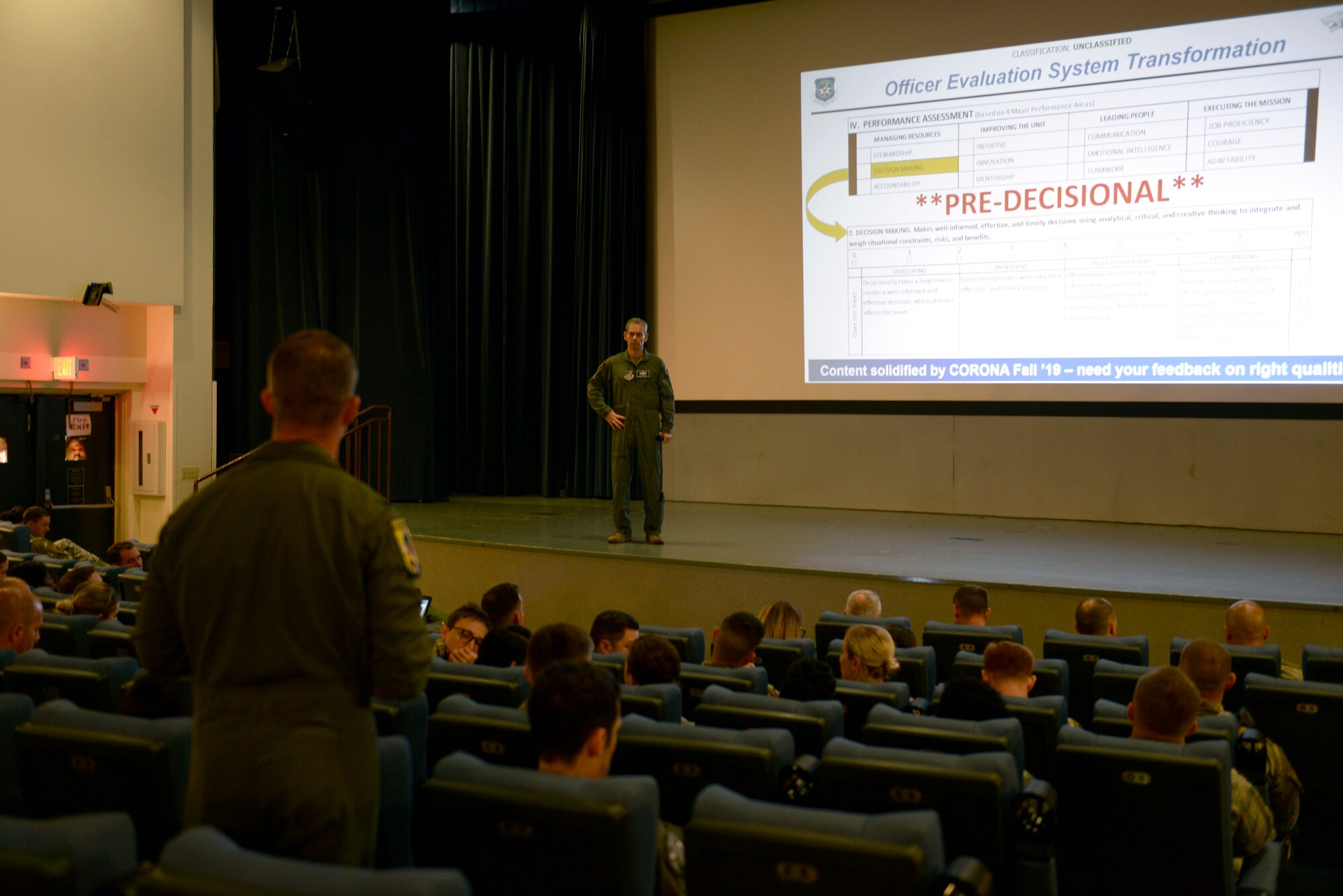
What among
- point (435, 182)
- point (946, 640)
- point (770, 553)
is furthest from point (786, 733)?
point (435, 182)

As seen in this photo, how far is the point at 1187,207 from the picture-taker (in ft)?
24.4

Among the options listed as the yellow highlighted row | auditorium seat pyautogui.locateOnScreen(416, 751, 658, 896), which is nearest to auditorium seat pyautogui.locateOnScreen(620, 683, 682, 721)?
auditorium seat pyautogui.locateOnScreen(416, 751, 658, 896)

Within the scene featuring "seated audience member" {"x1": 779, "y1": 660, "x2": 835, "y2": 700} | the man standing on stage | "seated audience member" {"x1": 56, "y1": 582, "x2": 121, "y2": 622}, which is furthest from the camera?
the man standing on stage

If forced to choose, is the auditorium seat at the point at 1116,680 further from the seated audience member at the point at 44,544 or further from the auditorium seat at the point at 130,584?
the seated audience member at the point at 44,544

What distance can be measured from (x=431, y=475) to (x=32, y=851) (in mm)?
8601

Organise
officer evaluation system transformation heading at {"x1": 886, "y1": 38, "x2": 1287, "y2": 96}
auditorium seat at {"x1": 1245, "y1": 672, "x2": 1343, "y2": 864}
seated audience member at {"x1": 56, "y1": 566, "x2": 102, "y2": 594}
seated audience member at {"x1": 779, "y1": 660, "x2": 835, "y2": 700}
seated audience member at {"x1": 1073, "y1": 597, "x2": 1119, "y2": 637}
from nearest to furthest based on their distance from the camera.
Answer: seated audience member at {"x1": 779, "y1": 660, "x2": 835, "y2": 700} → auditorium seat at {"x1": 1245, "y1": 672, "x2": 1343, "y2": 864} → seated audience member at {"x1": 1073, "y1": 597, "x2": 1119, "y2": 637} → seated audience member at {"x1": 56, "y1": 566, "x2": 102, "y2": 594} → officer evaluation system transformation heading at {"x1": 886, "y1": 38, "x2": 1287, "y2": 96}

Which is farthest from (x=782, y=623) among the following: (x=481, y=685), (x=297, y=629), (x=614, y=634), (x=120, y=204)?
(x=120, y=204)

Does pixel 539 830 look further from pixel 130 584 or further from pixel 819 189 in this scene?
pixel 819 189

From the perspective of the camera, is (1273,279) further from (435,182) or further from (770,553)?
(435,182)

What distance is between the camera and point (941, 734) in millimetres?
2373

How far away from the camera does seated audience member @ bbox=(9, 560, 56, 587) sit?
511cm

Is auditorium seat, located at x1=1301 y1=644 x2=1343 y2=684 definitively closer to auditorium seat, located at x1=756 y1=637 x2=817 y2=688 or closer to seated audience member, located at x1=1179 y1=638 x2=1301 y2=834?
seated audience member, located at x1=1179 y1=638 x2=1301 y2=834

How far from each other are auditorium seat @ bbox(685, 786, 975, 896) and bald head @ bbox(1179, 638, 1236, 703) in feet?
6.20

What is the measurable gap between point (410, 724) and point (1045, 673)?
6.52ft
